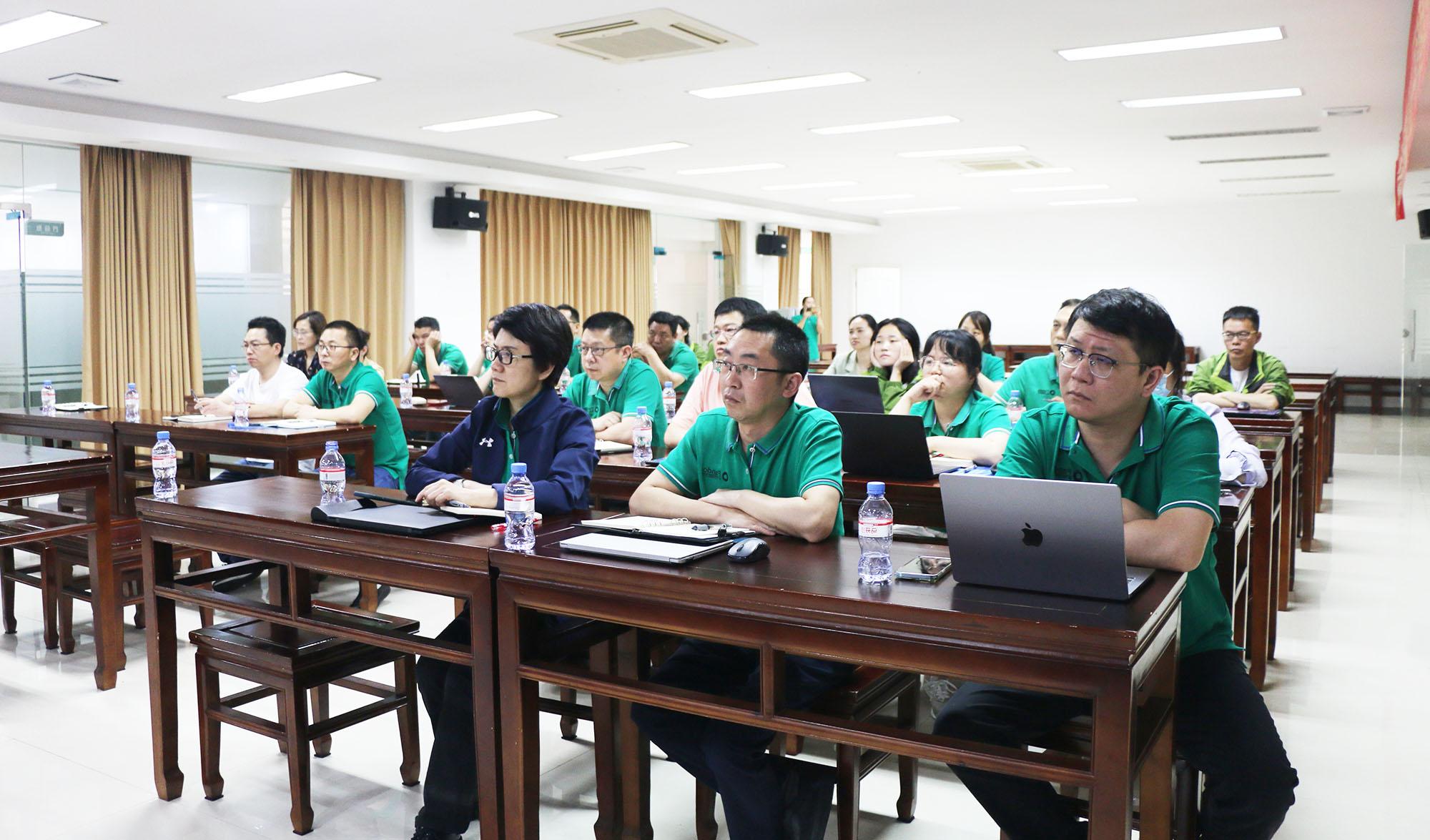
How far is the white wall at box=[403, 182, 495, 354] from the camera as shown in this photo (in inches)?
381

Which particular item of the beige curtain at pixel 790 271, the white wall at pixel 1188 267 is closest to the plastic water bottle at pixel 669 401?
the beige curtain at pixel 790 271

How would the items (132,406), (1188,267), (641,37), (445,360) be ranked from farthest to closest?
(1188,267), (445,360), (641,37), (132,406)

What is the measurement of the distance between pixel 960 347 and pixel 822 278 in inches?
503

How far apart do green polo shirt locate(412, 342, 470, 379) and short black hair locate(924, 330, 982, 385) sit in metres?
5.28

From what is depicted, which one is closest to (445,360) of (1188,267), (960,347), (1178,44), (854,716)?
(1178,44)

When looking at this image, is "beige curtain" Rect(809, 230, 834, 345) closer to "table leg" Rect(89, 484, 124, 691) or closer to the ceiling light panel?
the ceiling light panel

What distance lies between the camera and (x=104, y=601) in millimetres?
3512

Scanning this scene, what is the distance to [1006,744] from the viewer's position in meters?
1.83

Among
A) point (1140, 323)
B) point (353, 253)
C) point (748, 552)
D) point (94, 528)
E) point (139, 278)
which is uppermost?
point (353, 253)

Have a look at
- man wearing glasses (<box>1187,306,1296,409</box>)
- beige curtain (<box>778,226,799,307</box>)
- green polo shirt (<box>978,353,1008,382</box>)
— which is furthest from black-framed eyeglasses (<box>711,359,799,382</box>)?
beige curtain (<box>778,226,799,307</box>)

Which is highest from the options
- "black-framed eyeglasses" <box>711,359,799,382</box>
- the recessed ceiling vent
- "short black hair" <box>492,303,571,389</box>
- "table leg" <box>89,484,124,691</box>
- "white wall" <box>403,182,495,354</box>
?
the recessed ceiling vent

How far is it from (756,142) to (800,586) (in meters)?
7.21

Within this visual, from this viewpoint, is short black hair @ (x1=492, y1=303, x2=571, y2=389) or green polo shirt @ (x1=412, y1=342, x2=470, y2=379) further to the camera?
green polo shirt @ (x1=412, y1=342, x2=470, y2=379)

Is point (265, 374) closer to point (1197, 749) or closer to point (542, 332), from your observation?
point (542, 332)
